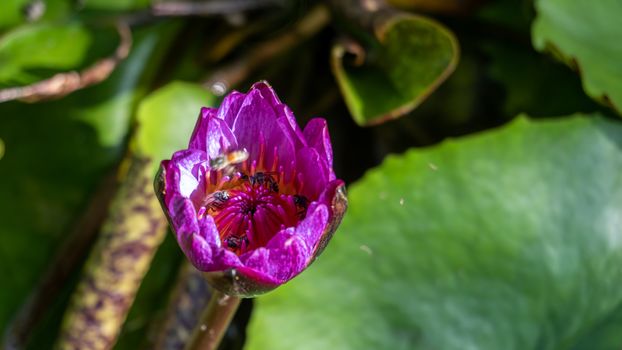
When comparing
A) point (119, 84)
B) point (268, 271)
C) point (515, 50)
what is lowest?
point (515, 50)

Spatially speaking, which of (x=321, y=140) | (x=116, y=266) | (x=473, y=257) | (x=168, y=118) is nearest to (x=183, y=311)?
(x=116, y=266)

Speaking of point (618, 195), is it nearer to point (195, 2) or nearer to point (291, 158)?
point (291, 158)

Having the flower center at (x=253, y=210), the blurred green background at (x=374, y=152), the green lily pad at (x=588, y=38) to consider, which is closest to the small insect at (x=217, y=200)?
the flower center at (x=253, y=210)

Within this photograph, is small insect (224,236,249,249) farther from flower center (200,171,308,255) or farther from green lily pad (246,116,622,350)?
green lily pad (246,116,622,350)

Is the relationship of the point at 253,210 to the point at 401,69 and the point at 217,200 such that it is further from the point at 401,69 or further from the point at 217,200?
the point at 401,69

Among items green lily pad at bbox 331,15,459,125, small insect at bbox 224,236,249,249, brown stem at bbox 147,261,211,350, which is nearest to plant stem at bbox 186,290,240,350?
small insect at bbox 224,236,249,249

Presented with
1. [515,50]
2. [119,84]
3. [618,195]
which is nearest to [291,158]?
[618,195]
